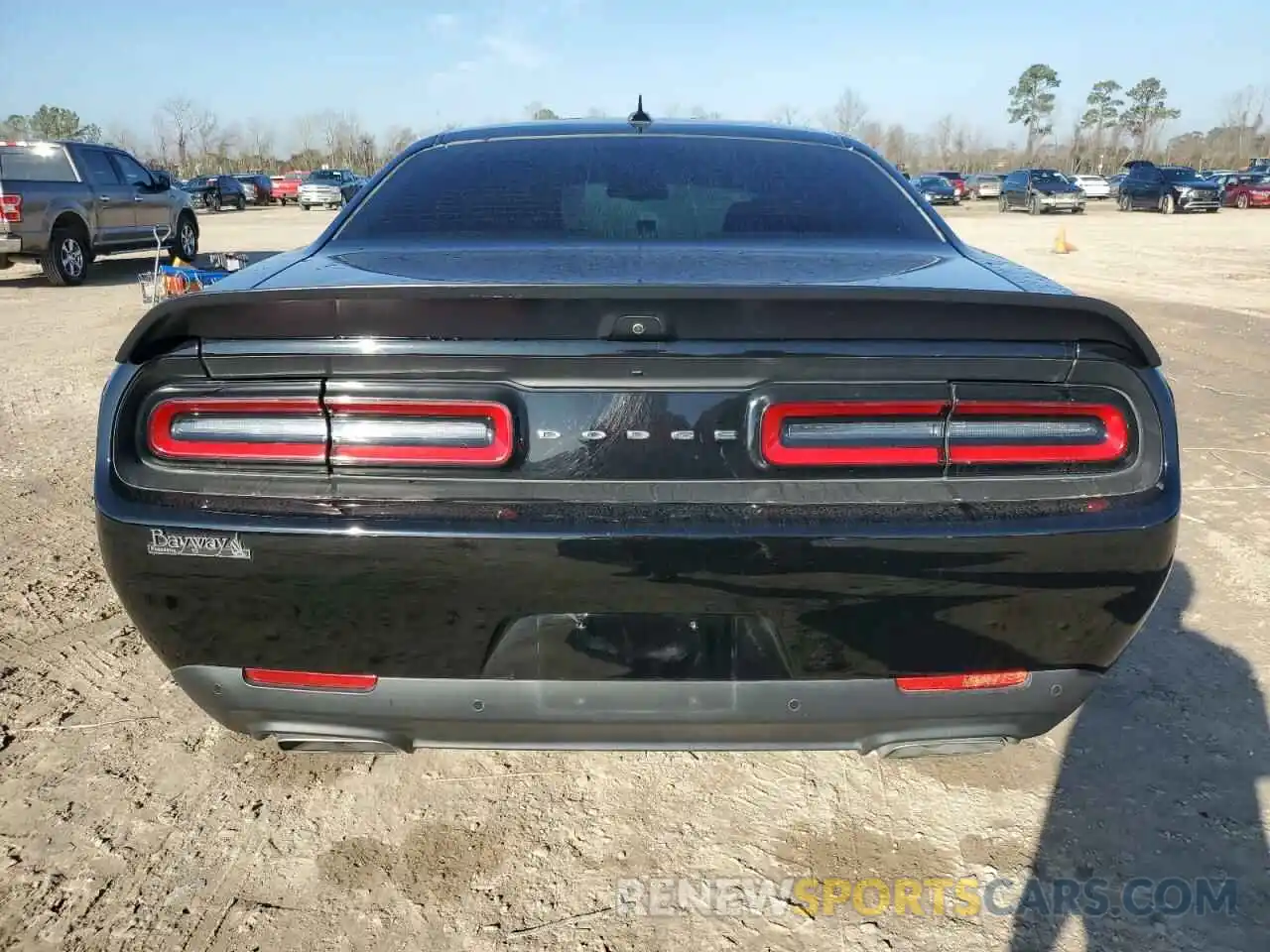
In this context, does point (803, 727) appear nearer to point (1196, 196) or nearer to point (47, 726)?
point (47, 726)

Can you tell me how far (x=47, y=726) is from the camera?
2.64 m

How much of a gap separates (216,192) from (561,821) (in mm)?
43658

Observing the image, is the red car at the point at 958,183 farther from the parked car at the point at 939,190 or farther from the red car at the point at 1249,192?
the red car at the point at 1249,192

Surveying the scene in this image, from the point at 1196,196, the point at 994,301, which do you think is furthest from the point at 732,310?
the point at 1196,196

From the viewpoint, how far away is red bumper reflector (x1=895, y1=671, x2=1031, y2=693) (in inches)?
71.1

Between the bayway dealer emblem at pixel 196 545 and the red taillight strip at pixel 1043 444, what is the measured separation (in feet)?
4.46

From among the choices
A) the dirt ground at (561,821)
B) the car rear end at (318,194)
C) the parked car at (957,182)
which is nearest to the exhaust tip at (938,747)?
the dirt ground at (561,821)

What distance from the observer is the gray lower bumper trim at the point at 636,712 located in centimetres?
177

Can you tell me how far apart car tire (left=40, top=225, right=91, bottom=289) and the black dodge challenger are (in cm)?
1346

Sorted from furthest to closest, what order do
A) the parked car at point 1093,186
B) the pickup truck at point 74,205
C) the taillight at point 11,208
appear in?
the parked car at point 1093,186 → the pickup truck at point 74,205 → the taillight at point 11,208

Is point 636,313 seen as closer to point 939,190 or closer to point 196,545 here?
point 196,545

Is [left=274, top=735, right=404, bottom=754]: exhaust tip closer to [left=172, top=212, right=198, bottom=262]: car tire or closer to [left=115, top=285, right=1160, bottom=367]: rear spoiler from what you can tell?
[left=115, top=285, right=1160, bottom=367]: rear spoiler

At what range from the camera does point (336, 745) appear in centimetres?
192

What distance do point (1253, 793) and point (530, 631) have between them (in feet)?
6.42
